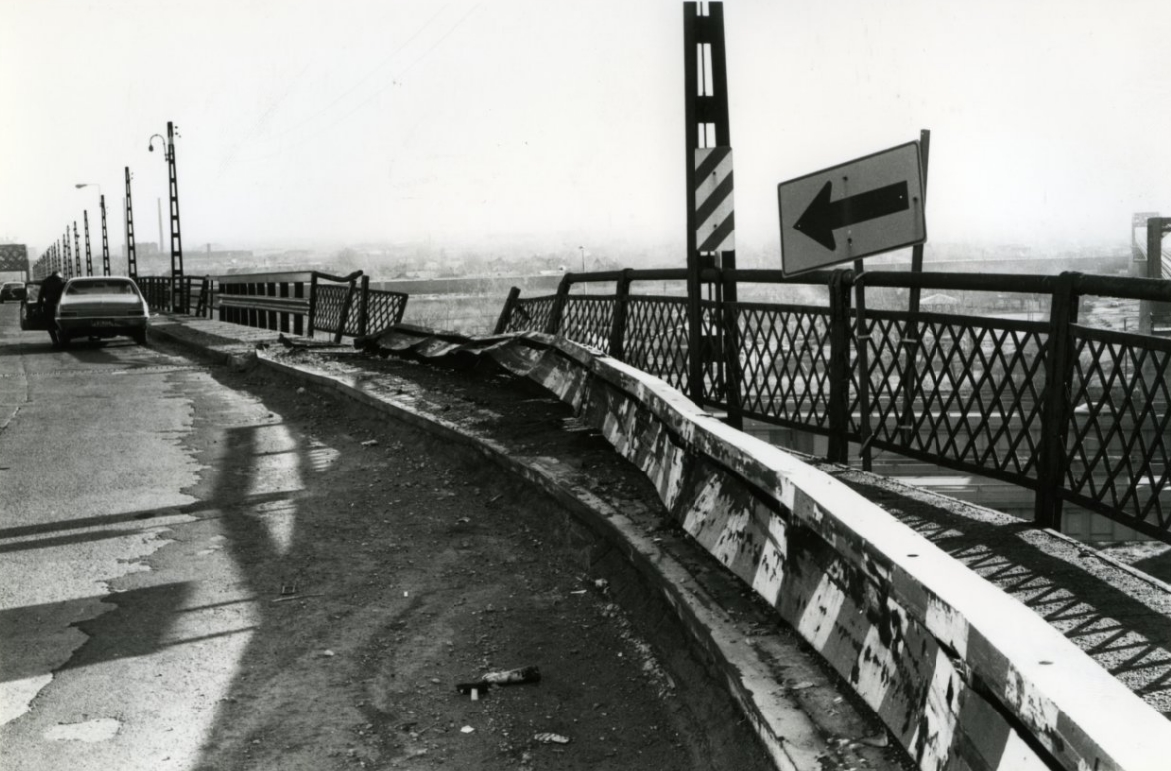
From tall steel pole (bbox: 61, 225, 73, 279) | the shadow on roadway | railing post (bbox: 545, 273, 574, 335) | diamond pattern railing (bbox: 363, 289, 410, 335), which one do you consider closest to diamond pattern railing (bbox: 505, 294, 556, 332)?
railing post (bbox: 545, 273, 574, 335)

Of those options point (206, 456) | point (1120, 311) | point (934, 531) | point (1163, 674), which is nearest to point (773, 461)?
point (1163, 674)

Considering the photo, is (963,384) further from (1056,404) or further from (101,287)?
(101,287)

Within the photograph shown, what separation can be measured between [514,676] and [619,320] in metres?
8.72

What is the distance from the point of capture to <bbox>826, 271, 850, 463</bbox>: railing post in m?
8.65

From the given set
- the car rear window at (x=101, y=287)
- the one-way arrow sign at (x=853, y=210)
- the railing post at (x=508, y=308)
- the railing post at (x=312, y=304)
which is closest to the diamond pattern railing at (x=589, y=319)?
the railing post at (x=508, y=308)

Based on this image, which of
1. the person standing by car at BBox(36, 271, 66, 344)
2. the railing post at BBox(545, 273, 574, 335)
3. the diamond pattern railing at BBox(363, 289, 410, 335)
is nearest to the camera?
the railing post at BBox(545, 273, 574, 335)

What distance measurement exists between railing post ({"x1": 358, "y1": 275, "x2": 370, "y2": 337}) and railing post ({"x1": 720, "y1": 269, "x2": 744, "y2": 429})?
12047 mm

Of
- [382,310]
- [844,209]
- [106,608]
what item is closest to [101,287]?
[382,310]

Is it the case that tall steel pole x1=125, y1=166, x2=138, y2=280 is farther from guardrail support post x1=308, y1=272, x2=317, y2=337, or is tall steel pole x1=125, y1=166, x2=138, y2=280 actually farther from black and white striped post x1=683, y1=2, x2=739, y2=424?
black and white striped post x1=683, y1=2, x2=739, y2=424

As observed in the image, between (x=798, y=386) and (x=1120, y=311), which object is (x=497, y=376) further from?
(x=1120, y=311)

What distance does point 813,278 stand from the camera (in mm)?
9023

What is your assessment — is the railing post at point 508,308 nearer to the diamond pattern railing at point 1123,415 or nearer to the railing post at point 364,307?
the railing post at point 364,307

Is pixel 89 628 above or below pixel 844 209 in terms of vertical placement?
below

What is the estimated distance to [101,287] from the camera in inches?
1131
